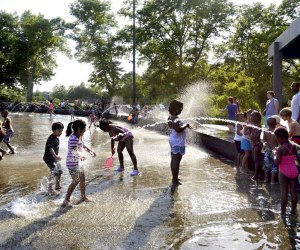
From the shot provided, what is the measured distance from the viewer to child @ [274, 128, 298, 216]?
548cm

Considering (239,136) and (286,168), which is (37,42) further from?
(286,168)

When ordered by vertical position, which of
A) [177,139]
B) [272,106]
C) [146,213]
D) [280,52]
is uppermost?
[280,52]

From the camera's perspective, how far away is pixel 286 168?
18.0ft

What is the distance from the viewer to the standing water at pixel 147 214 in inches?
178

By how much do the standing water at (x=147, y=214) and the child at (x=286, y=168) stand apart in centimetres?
29

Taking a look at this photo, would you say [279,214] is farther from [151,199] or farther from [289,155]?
[151,199]

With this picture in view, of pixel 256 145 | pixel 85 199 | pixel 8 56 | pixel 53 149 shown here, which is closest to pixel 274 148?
pixel 256 145

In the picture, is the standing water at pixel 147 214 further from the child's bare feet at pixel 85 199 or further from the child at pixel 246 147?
the child at pixel 246 147

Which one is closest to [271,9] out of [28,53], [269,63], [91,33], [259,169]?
[269,63]

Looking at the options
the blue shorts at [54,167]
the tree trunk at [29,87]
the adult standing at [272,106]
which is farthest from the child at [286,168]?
the tree trunk at [29,87]

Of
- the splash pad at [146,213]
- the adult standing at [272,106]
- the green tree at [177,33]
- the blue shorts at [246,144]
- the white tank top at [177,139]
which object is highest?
the green tree at [177,33]

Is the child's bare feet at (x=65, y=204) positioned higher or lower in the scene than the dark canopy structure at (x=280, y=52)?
lower

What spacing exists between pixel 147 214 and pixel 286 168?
215 centimetres

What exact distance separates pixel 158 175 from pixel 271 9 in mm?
33757
